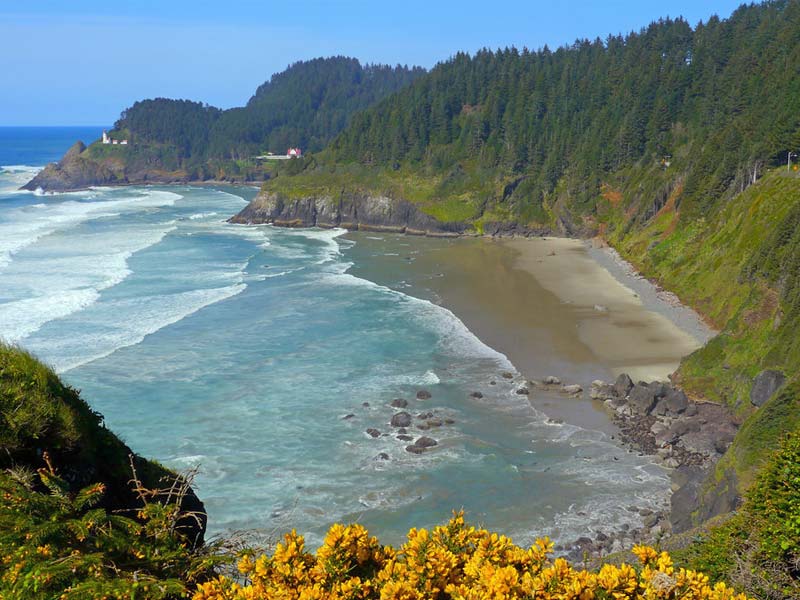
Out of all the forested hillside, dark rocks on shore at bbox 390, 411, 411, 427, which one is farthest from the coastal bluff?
dark rocks on shore at bbox 390, 411, 411, 427

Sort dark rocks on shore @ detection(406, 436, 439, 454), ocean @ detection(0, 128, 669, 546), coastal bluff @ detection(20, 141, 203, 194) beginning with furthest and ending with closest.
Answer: coastal bluff @ detection(20, 141, 203, 194) → dark rocks on shore @ detection(406, 436, 439, 454) → ocean @ detection(0, 128, 669, 546)

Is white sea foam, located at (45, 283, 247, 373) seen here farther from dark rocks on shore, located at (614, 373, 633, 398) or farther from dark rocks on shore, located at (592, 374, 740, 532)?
dark rocks on shore, located at (614, 373, 633, 398)

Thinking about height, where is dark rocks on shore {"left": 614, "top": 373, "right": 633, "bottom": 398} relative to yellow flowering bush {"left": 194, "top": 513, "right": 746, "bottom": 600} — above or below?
below

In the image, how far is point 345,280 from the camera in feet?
207

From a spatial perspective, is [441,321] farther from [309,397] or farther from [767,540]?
[767,540]

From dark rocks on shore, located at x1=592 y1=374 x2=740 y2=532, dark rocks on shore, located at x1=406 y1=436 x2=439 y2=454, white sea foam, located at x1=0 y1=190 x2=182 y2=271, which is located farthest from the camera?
white sea foam, located at x1=0 y1=190 x2=182 y2=271

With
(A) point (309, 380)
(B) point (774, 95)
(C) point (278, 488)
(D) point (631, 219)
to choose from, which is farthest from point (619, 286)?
(C) point (278, 488)

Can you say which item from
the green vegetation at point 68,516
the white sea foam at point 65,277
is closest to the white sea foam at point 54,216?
the white sea foam at point 65,277

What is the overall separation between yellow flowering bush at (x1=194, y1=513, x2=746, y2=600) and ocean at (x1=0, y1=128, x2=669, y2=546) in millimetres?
876

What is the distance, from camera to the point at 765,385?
97.6ft

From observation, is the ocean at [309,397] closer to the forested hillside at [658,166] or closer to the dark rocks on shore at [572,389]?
the dark rocks on shore at [572,389]

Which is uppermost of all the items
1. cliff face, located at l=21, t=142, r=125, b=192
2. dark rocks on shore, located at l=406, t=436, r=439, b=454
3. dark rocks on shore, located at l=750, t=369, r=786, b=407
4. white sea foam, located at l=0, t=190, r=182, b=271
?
cliff face, located at l=21, t=142, r=125, b=192

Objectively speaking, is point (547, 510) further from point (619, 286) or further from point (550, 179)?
point (550, 179)

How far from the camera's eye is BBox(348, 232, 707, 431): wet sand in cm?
3906
